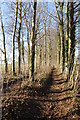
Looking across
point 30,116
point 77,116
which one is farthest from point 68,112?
point 30,116

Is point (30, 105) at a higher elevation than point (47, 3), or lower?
lower

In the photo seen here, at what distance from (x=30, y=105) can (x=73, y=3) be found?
28.6 feet

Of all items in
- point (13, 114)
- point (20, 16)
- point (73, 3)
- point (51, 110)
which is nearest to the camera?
point (13, 114)

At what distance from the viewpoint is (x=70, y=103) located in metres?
5.27

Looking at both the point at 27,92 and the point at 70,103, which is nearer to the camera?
A: the point at 70,103

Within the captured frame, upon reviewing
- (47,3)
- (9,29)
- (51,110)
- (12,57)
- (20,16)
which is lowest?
(51,110)

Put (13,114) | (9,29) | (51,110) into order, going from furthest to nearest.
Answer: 1. (9,29)
2. (51,110)
3. (13,114)

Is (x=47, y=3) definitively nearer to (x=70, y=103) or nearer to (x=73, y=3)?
(x=73, y=3)

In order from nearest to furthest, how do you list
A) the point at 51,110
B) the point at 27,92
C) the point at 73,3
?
the point at 51,110, the point at 27,92, the point at 73,3

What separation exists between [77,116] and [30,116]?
1570 mm

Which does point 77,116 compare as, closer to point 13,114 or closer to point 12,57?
point 13,114

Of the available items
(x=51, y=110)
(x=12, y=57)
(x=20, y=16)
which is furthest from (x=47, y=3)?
(x=51, y=110)

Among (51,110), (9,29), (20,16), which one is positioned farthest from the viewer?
(9,29)

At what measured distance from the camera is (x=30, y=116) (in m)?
4.29
